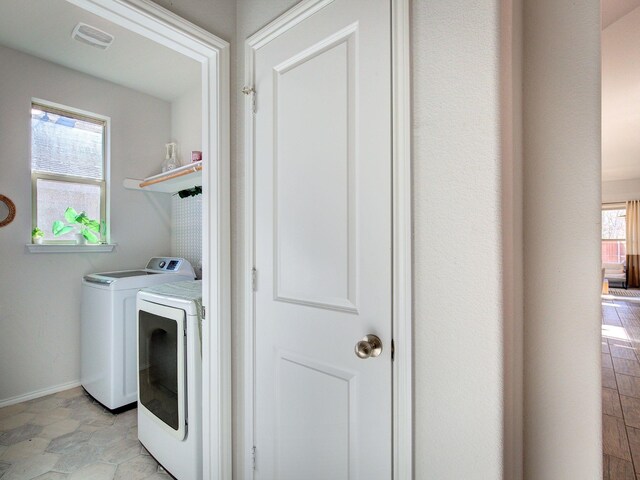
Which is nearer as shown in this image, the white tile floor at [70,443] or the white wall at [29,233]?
the white tile floor at [70,443]

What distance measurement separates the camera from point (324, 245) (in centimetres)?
113

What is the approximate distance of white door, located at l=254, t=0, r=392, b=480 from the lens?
3.21 feet

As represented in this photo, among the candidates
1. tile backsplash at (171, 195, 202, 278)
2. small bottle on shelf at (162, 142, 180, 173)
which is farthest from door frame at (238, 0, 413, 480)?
small bottle on shelf at (162, 142, 180, 173)

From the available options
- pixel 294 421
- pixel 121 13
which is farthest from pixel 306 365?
pixel 121 13

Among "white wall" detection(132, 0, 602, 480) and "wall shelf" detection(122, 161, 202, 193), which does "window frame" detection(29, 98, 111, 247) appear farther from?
"white wall" detection(132, 0, 602, 480)

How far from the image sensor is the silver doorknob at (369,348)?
95 cm

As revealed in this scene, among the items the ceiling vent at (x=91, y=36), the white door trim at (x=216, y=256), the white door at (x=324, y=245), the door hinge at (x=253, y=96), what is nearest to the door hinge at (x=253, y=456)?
the white door at (x=324, y=245)

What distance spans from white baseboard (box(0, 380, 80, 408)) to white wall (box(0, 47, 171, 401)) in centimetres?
3

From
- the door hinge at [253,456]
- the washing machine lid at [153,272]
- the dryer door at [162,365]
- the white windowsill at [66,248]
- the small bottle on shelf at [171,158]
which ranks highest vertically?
the small bottle on shelf at [171,158]

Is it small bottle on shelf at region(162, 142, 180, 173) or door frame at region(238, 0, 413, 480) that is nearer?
door frame at region(238, 0, 413, 480)

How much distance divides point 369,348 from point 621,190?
10.3m

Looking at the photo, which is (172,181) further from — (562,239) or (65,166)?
(562,239)

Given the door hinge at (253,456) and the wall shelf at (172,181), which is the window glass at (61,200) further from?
the door hinge at (253,456)

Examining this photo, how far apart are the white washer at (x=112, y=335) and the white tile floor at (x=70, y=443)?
0.51 ft
